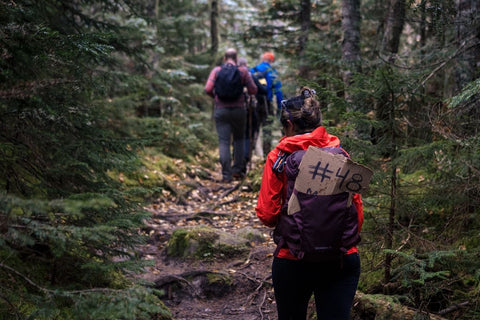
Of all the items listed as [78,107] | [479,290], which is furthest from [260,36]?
[479,290]

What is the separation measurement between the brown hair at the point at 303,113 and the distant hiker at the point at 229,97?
21.3 ft

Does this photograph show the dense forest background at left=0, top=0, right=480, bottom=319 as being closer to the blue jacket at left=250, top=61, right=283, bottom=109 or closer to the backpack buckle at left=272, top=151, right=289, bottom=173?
the backpack buckle at left=272, top=151, right=289, bottom=173

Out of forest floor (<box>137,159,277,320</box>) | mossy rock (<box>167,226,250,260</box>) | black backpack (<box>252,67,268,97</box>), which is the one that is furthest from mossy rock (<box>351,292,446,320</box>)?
black backpack (<box>252,67,268,97</box>)

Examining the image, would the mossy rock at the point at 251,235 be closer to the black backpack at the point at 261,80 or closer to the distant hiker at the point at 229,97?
the distant hiker at the point at 229,97

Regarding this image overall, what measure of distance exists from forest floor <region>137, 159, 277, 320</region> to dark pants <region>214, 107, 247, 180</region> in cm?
158

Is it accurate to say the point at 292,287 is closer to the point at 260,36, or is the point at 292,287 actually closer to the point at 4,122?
the point at 4,122

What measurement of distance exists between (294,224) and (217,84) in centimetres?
721

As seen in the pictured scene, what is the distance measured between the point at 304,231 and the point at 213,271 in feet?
11.2

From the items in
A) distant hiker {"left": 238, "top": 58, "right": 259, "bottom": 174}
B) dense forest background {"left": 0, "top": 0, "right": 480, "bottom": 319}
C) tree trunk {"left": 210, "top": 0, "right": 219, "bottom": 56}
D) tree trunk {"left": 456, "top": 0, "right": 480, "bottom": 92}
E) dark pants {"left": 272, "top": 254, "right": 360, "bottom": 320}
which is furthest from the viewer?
tree trunk {"left": 210, "top": 0, "right": 219, "bottom": 56}

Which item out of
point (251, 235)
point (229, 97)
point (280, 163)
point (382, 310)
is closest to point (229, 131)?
point (229, 97)

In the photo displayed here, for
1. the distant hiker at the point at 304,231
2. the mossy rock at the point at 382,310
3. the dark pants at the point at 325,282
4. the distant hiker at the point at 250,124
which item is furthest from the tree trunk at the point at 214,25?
the dark pants at the point at 325,282

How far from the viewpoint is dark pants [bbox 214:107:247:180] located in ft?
32.6

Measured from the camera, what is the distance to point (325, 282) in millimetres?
2963

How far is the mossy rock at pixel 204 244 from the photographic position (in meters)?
6.52
